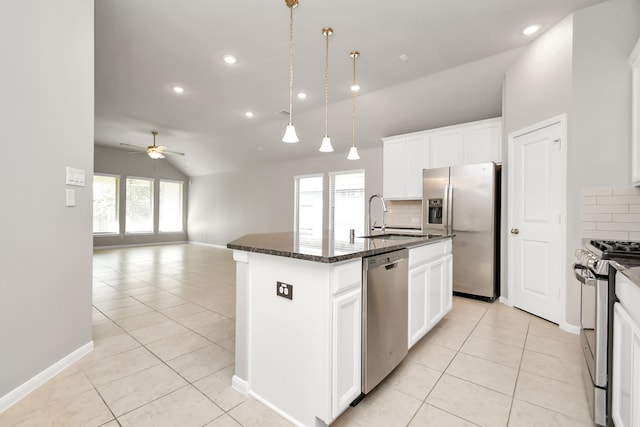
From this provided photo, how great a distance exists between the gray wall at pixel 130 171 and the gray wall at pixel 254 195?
88 centimetres

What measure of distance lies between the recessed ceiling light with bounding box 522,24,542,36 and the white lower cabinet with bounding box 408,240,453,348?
2.33m

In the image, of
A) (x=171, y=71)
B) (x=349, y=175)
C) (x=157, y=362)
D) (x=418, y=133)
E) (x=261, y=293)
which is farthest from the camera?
(x=349, y=175)

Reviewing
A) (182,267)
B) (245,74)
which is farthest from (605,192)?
(182,267)

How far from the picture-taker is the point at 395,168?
198 inches

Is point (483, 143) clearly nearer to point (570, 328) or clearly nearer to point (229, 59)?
point (570, 328)

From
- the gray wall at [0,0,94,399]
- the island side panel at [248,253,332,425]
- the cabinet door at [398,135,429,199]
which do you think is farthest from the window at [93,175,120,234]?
the island side panel at [248,253,332,425]

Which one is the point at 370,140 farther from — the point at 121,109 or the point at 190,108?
the point at 121,109

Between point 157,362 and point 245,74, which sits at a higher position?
point 245,74

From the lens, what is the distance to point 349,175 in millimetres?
6457

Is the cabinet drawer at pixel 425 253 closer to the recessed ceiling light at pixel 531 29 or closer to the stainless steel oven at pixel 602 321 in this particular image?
the stainless steel oven at pixel 602 321

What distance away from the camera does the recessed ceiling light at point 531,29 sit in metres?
2.87

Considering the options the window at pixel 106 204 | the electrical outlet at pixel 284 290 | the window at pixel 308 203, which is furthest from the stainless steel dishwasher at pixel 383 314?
the window at pixel 106 204

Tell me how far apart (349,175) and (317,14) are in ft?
13.0

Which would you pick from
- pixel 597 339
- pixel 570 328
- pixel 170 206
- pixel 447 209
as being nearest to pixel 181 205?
pixel 170 206
